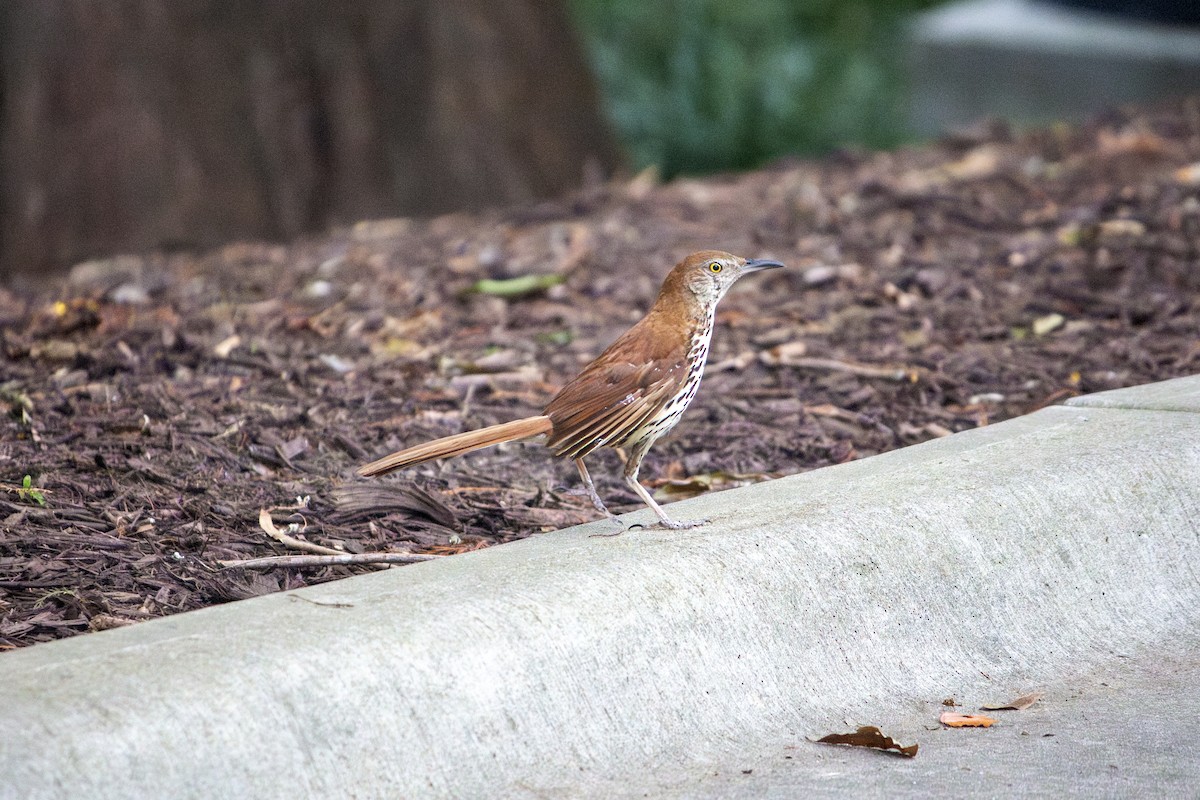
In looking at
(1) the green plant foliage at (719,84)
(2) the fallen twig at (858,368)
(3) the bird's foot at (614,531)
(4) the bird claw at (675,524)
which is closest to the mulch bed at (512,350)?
(2) the fallen twig at (858,368)

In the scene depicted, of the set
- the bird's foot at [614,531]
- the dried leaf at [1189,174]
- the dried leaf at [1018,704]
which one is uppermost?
the dried leaf at [1189,174]

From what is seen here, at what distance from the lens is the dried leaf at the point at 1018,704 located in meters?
3.90

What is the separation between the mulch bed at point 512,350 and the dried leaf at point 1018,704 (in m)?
1.60

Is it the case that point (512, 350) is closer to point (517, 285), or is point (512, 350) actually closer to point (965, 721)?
point (517, 285)

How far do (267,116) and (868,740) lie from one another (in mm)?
7286

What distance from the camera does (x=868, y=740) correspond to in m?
3.64

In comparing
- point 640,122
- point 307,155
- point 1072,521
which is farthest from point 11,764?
point 640,122

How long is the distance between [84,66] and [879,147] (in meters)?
7.39

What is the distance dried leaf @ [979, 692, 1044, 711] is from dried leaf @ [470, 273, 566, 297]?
13.6 ft

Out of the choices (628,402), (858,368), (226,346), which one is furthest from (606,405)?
(226,346)

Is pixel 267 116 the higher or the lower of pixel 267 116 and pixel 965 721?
the higher

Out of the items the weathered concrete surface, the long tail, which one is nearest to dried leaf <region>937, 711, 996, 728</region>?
the weathered concrete surface

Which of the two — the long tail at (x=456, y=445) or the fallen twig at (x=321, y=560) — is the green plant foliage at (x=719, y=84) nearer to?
the long tail at (x=456, y=445)

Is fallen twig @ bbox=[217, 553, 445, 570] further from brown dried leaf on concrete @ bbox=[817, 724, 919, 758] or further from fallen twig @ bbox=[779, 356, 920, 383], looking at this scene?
fallen twig @ bbox=[779, 356, 920, 383]
